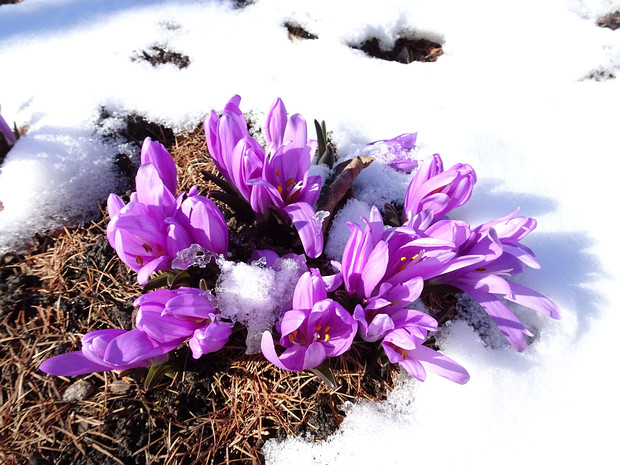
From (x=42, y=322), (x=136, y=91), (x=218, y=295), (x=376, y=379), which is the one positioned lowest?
(x=376, y=379)

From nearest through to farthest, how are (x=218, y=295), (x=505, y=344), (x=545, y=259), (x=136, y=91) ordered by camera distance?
1. (x=218, y=295)
2. (x=505, y=344)
3. (x=545, y=259)
4. (x=136, y=91)

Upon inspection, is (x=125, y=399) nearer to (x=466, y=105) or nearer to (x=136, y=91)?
(x=136, y=91)

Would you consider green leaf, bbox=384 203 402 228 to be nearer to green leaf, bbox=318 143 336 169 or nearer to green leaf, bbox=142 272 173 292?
green leaf, bbox=318 143 336 169

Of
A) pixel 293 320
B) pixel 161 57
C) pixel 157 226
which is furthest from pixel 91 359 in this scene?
pixel 161 57

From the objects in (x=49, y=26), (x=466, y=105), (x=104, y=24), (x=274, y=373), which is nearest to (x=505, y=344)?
(x=274, y=373)

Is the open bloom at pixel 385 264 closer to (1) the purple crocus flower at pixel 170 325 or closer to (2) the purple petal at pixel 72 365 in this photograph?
(1) the purple crocus flower at pixel 170 325

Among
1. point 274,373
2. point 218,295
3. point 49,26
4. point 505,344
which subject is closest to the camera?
point 218,295
